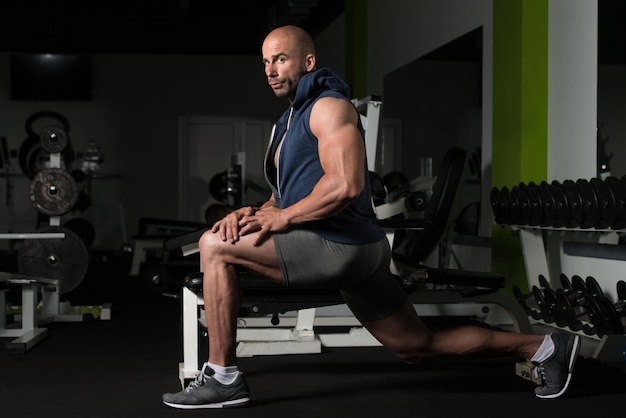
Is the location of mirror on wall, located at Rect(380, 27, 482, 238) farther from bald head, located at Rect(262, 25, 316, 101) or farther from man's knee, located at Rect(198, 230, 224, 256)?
man's knee, located at Rect(198, 230, 224, 256)

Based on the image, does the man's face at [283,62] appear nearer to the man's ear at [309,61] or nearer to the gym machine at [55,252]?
the man's ear at [309,61]

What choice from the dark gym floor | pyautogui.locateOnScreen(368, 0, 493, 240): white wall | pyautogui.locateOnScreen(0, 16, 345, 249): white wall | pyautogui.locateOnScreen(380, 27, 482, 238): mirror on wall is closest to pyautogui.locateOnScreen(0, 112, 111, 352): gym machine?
the dark gym floor

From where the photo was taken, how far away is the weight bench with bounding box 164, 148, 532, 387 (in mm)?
2617

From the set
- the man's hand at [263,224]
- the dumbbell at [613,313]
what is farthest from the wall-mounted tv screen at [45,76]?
the man's hand at [263,224]

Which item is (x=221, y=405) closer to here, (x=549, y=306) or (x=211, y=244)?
(x=211, y=244)

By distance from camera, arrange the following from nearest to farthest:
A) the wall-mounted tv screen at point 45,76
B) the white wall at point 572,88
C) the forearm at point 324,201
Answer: the forearm at point 324,201, the white wall at point 572,88, the wall-mounted tv screen at point 45,76

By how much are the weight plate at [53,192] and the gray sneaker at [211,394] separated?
8.98 feet

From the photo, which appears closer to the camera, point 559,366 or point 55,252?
point 559,366

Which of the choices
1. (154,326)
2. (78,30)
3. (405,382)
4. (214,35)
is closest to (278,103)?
(214,35)

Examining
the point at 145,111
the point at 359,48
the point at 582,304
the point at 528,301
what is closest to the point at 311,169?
the point at 582,304

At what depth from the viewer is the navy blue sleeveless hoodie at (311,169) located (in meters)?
2.02

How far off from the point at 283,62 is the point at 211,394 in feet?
2.77

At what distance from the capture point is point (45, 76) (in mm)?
10328

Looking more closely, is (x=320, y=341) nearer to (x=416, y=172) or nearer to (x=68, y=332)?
(x=68, y=332)
